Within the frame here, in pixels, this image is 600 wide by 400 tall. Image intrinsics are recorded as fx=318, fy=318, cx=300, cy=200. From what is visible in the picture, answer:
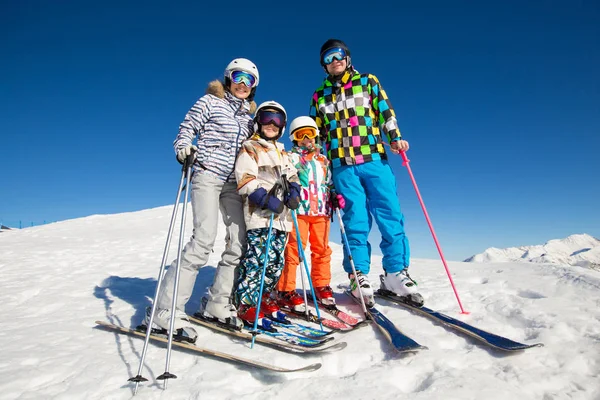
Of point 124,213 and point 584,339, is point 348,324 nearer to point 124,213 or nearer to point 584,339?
point 584,339

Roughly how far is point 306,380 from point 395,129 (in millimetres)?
3636

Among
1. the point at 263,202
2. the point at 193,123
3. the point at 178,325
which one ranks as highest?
the point at 193,123

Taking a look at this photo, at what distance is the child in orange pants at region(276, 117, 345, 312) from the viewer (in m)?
4.65

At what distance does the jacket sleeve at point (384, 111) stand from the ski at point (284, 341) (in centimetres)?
310

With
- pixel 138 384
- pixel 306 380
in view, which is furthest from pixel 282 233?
pixel 138 384

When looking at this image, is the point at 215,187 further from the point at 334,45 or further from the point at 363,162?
the point at 334,45

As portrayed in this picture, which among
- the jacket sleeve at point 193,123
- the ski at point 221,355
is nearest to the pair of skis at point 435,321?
the ski at point 221,355

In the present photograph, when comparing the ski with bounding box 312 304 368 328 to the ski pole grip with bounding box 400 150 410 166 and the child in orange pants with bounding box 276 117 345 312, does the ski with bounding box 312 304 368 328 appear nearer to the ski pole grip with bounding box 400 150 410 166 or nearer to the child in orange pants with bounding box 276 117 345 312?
the child in orange pants with bounding box 276 117 345 312

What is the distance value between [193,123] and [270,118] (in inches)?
38.6

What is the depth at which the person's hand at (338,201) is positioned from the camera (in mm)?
4621

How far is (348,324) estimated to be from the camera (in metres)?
4.01

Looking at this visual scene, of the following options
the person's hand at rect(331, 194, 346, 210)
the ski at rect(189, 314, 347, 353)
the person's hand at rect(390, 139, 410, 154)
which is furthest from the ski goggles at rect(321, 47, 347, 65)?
the ski at rect(189, 314, 347, 353)

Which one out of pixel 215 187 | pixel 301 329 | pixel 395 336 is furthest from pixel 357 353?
pixel 215 187

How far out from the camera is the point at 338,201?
464 cm
